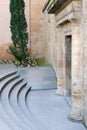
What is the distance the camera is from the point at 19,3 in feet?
39.8

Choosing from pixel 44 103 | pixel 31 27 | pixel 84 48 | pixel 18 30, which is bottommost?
pixel 44 103

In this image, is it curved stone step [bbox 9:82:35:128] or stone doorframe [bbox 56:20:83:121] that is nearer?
curved stone step [bbox 9:82:35:128]

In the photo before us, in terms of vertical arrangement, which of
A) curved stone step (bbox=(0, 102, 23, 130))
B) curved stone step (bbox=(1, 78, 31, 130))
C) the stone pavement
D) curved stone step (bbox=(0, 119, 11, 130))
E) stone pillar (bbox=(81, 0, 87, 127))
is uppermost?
stone pillar (bbox=(81, 0, 87, 127))

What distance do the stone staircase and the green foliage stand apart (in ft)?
7.24

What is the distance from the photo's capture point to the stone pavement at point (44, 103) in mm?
6000

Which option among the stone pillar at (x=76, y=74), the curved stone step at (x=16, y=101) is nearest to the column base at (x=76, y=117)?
the stone pillar at (x=76, y=74)

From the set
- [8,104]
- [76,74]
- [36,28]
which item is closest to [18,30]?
[36,28]

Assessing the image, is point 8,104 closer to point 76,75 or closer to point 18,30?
point 76,75

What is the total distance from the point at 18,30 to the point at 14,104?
608 cm

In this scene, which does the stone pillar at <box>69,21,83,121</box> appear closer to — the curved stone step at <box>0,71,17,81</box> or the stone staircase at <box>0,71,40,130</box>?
the stone staircase at <box>0,71,40,130</box>

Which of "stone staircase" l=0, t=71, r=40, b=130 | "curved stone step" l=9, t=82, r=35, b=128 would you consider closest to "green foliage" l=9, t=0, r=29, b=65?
A: "stone staircase" l=0, t=71, r=40, b=130

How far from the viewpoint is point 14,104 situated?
22.2 ft

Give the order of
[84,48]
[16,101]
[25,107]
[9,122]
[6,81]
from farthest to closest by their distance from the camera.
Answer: [6,81], [16,101], [25,107], [84,48], [9,122]

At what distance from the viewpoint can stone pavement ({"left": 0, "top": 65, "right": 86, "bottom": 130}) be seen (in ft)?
19.7
